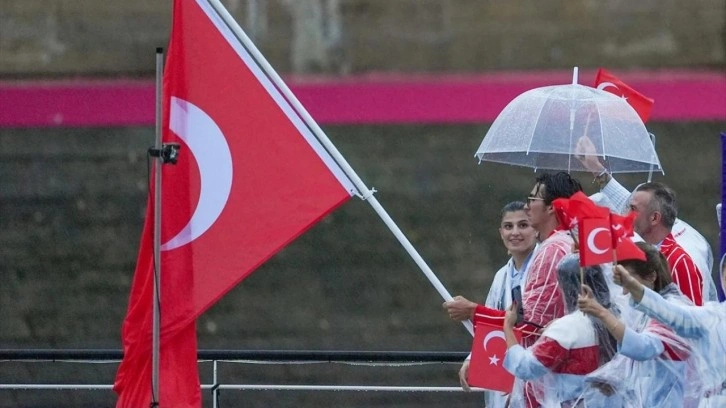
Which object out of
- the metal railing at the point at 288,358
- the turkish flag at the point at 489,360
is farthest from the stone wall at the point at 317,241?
the turkish flag at the point at 489,360

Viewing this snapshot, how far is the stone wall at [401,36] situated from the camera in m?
14.1

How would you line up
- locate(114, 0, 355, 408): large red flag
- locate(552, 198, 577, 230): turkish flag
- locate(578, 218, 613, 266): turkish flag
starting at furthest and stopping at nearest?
locate(114, 0, 355, 408): large red flag, locate(552, 198, 577, 230): turkish flag, locate(578, 218, 613, 266): turkish flag

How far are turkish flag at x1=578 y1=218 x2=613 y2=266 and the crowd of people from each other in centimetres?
6

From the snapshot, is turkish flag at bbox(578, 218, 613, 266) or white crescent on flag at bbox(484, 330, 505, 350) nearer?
turkish flag at bbox(578, 218, 613, 266)

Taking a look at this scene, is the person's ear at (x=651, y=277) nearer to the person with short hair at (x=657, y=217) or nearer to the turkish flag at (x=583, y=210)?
the turkish flag at (x=583, y=210)

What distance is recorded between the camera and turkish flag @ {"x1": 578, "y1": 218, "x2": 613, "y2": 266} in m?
4.74

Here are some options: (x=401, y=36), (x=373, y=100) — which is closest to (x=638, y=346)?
(x=373, y=100)

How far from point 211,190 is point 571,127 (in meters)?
1.42

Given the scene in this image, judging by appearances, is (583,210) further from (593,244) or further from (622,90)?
(622,90)

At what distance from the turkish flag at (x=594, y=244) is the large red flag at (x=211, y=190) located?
131 cm

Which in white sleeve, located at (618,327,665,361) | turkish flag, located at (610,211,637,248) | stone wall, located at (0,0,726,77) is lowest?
white sleeve, located at (618,327,665,361)

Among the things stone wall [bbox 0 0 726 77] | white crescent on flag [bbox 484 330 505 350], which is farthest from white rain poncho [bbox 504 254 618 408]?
stone wall [bbox 0 0 726 77]

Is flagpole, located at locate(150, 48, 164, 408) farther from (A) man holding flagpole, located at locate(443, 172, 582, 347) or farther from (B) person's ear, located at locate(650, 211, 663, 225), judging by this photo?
(B) person's ear, located at locate(650, 211, 663, 225)

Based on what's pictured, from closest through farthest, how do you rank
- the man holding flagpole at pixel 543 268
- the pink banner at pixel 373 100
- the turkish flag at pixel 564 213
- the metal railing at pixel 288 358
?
1. the turkish flag at pixel 564 213
2. the man holding flagpole at pixel 543 268
3. the metal railing at pixel 288 358
4. the pink banner at pixel 373 100
